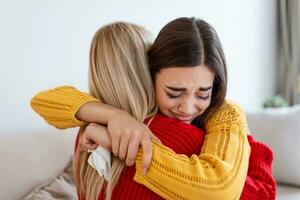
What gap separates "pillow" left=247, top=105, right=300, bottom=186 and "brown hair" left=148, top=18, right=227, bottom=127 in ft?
3.86

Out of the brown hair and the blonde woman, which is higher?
the brown hair

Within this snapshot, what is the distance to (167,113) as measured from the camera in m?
1.06

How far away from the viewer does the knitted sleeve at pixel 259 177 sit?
108 cm

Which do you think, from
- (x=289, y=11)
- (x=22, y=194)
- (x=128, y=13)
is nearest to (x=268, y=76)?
(x=289, y=11)

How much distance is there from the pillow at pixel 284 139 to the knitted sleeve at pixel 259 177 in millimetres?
947

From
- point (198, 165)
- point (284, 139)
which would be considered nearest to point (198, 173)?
point (198, 165)

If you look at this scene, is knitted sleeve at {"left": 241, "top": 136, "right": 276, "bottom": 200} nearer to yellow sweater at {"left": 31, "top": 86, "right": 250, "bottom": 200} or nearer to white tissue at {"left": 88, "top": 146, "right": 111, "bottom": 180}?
yellow sweater at {"left": 31, "top": 86, "right": 250, "bottom": 200}

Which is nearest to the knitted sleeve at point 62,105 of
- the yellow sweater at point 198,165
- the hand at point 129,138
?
the yellow sweater at point 198,165

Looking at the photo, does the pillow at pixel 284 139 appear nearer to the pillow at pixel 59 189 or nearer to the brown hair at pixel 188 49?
the pillow at pixel 59 189

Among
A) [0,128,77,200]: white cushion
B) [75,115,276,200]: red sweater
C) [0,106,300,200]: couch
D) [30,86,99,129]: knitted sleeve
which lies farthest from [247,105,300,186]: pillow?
[30,86,99,129]: knitted sleeve

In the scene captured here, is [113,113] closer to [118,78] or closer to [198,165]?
[118,78]

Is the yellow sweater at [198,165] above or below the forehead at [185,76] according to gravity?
below

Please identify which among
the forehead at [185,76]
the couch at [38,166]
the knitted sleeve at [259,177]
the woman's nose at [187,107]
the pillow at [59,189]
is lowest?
the pillow at [59,189]

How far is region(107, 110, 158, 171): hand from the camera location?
91cm
